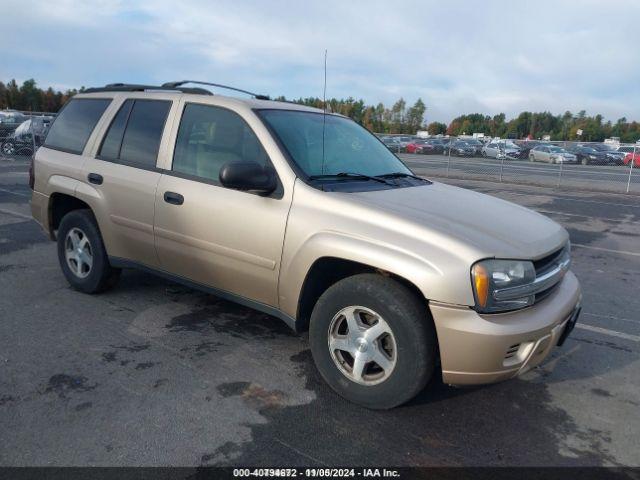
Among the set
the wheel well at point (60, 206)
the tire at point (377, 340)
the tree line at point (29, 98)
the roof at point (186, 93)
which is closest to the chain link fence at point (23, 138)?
the wheel well at point (60, 206)

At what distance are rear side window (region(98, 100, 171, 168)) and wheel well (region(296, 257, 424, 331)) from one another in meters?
1.66

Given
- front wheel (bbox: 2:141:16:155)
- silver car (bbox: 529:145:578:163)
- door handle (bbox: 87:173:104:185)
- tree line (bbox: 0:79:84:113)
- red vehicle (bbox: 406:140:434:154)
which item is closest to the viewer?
door handle (bbox: 87:173:104:185)

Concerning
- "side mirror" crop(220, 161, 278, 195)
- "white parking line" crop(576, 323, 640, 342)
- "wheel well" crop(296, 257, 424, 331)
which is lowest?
"white parking line" crop(576, 323, 640, 342)

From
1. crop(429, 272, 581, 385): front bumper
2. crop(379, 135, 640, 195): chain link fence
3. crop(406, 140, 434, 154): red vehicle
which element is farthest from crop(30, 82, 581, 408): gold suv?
crop(406, 140, 434, 154): red vehicle

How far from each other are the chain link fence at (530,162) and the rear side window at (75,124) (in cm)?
1540

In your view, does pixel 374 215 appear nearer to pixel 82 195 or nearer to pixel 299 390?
pixel 299 390

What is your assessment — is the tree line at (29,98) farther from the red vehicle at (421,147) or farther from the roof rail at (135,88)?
the roof rail at (135,88)

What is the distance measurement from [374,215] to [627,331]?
289cm

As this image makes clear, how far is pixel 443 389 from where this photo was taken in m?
3.32

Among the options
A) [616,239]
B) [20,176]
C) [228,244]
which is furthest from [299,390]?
[20,176]

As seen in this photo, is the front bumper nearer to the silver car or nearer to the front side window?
the front side window

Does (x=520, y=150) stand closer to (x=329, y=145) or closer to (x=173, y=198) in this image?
(x=329, y=145)

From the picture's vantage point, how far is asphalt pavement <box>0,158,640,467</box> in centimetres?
262

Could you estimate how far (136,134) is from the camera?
13.6 ft
